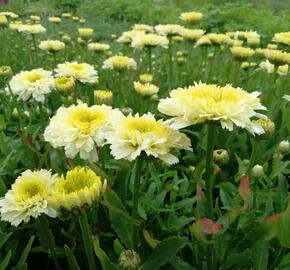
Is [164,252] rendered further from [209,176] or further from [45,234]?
[45,234]

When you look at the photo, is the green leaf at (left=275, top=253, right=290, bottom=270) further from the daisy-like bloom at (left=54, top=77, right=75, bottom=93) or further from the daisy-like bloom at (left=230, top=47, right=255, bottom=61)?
the daisy-like bloom at (left=230, top=47, right=255, bottom=61)

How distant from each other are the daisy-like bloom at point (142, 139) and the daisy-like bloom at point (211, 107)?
0.16ft

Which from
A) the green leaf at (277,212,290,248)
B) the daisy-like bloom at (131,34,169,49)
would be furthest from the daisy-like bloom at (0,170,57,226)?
the daisy-like bloom at (131,34,169,49)

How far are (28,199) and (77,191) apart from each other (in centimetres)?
18

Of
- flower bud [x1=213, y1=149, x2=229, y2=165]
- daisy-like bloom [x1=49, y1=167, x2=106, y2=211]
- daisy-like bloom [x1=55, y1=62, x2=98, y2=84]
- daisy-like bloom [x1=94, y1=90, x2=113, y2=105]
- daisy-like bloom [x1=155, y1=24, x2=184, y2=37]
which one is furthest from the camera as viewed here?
daisy-like bloom [x1=155, y1=24, x2=184, y2=37]

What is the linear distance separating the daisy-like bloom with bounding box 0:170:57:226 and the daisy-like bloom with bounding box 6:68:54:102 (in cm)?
60

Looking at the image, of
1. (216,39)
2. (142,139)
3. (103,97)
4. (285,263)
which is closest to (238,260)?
(285,263)

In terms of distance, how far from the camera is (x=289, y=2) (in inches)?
400

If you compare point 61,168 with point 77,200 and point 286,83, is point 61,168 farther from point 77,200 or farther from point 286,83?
point 286,83

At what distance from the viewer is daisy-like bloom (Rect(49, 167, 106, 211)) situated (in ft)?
3.01

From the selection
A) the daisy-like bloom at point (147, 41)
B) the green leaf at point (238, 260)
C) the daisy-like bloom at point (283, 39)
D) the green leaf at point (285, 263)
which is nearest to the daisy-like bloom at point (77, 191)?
the green leaf at point (238, 260)

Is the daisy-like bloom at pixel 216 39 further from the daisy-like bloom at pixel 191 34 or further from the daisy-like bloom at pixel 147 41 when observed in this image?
the daisy-like bloom at pixel 147 41

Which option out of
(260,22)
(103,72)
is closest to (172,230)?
(103,72)

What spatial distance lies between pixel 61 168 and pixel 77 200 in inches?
20.7
